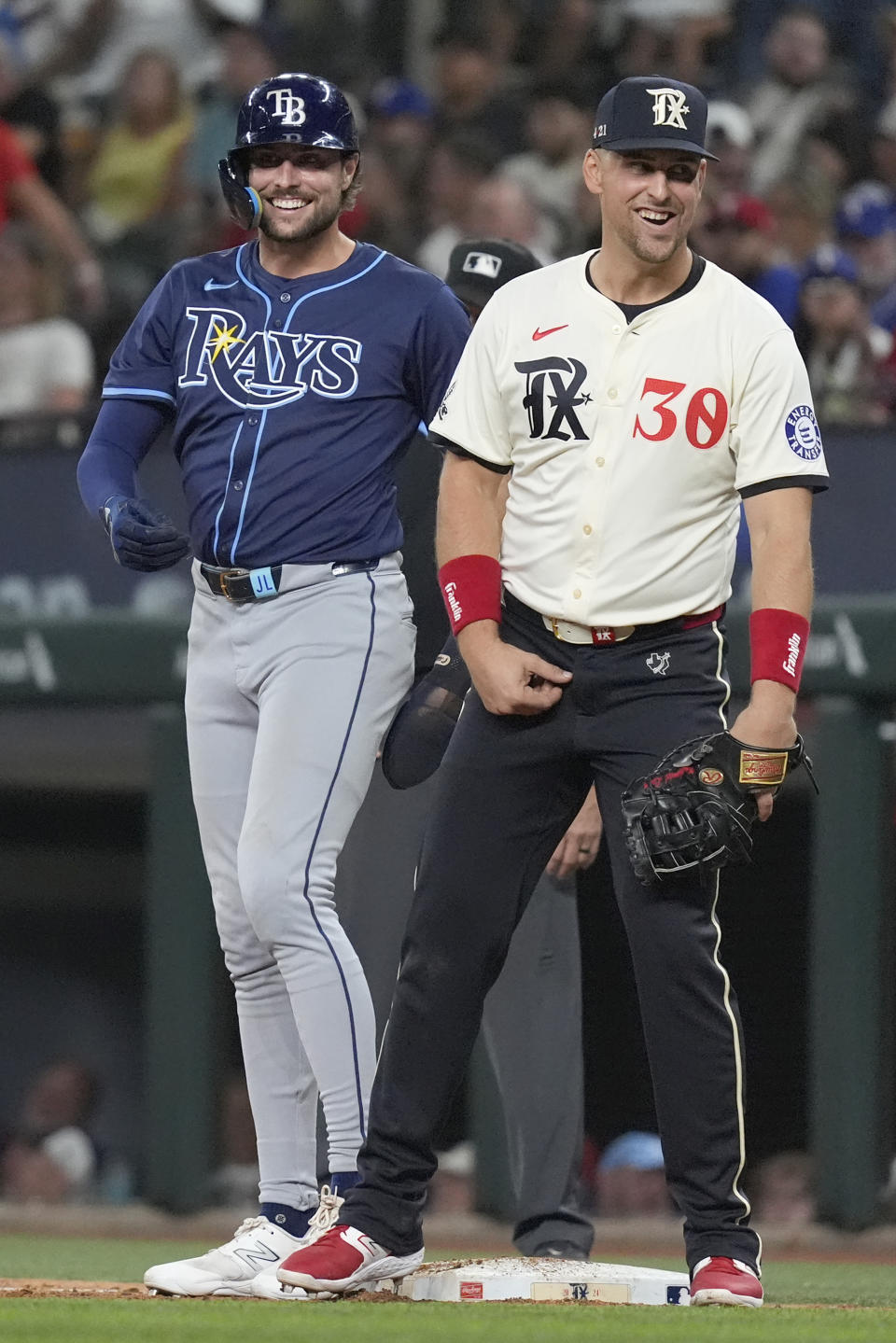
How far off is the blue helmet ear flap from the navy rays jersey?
0.10 m

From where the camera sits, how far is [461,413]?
10.2ft

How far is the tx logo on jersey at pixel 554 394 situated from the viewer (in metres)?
3.01

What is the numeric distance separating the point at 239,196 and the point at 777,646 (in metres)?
1.17

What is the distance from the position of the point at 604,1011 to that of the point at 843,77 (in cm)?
403

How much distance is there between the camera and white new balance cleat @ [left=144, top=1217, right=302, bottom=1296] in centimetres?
310

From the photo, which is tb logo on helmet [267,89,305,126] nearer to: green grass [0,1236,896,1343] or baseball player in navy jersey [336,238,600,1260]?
baseball player in navy jersey [336,238,600,1260]

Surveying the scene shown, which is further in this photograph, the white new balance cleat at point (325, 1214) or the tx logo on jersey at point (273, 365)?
the tx logo on jersey at point (273, 365)

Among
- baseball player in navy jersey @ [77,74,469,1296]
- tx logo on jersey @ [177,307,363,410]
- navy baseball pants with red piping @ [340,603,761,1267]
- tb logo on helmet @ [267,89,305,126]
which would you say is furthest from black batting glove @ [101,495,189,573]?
tb logo on helmet @ [267,89,305,126]

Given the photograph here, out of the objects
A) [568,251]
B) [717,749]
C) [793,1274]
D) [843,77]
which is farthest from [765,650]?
[843,77]

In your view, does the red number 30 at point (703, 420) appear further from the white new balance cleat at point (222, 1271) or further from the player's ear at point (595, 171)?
the white new balance cleat at point (222, 1271)

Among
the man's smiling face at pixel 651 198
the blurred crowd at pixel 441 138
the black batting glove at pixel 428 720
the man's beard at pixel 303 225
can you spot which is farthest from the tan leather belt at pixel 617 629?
the blurred crowd at pixel 441 138

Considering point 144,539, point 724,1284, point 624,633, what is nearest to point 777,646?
point 624,633

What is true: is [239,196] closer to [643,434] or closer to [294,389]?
[294,389]

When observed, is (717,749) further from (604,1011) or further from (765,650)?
(604,1011)
